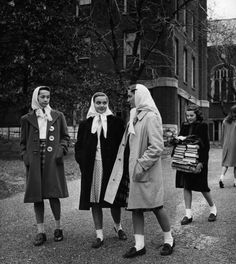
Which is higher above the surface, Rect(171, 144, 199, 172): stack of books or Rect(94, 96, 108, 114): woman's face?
Rect(94, 96, 108, 114): woman's face

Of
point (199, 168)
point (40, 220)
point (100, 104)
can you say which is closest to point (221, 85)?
point (199, 168)

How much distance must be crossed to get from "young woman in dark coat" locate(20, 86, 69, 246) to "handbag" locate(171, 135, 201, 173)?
1.64 meters

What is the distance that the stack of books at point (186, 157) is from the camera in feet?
19.0

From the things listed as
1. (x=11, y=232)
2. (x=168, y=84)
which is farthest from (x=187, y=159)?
(x=168, y=84)

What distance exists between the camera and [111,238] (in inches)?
211

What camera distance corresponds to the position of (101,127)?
17.0 ft

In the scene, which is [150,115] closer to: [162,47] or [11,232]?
[11,232]

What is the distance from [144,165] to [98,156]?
34.7 inches

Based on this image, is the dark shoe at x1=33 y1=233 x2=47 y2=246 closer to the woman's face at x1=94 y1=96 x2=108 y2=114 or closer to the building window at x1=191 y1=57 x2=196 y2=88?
the woman's face at x1=94 y1=96 x2=108 y2=114

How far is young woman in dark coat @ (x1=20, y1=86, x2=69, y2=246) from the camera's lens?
5.21 meters

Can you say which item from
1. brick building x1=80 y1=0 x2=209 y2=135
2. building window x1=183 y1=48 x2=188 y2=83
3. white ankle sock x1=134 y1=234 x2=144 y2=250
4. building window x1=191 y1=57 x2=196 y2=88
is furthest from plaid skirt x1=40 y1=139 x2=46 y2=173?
building window x1=191 y1=57 x2=196 y2=88

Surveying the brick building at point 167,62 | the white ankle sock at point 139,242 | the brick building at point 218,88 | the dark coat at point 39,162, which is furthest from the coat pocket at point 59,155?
the brick building at point 218,88

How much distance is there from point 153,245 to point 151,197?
0.80 metres

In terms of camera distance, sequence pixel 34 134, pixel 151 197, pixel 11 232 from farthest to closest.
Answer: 1. pixel 11 232
2. pixel 34 134
3. pixel 151 197
